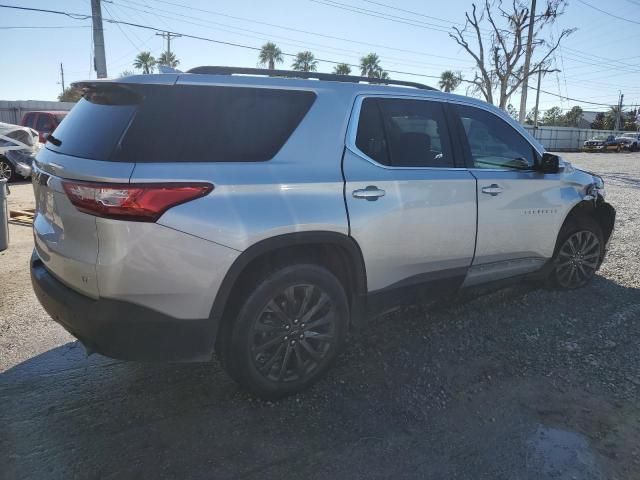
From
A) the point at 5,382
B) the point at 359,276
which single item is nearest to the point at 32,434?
the point at 5,382

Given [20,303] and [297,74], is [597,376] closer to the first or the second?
[297,74]

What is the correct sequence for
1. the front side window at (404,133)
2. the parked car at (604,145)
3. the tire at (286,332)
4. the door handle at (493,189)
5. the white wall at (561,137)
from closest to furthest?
the tire at (286,332), the front side window at (404,133), the door handle at (493,189), the parked car at (604,145), the white wall at (561,137)

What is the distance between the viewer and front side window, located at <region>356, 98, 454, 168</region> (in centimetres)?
324

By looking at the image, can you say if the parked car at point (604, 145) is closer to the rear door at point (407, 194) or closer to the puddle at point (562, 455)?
the rear door at point (407, 194)

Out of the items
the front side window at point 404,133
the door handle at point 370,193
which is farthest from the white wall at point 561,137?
the door handle at point 370,193

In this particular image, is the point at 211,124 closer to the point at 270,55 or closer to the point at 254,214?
the point at 254,214

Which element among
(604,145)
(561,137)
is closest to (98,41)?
(604,145)

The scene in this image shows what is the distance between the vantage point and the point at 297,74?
10.8ft

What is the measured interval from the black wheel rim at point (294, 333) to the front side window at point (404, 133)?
1.01 m

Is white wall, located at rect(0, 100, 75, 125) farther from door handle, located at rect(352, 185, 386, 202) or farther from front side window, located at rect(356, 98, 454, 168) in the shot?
door handle, located at rect(352, 185, 386, 202)

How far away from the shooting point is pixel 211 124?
265 cm

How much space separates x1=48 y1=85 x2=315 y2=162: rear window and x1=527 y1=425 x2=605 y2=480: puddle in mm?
2125

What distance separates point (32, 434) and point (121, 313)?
919 millimetres

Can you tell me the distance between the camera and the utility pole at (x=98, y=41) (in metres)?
17.0
